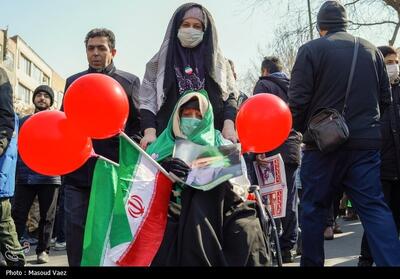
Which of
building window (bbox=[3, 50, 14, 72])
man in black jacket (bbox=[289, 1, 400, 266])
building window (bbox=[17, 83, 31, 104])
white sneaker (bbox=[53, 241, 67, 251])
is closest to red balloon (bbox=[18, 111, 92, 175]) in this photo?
man in black jacket (bbox=[289, 1, 400, 266])

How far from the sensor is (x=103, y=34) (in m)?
3.83

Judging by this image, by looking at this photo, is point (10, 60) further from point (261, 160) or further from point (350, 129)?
point (350, 129)

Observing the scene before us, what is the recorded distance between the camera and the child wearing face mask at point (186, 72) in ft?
11.6

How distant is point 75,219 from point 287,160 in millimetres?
2457

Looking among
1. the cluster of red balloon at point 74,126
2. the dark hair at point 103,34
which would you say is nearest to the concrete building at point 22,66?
the dark hair at point 103,34

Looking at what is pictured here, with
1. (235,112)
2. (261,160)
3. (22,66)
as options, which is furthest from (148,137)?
(22,66)

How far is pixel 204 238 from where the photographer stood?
2529 mm

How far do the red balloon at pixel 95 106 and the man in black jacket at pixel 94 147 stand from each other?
76 cm

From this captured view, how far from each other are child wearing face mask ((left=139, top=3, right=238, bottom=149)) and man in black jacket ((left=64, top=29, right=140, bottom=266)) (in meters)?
0.17

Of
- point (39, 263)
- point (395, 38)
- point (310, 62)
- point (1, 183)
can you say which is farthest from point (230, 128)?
point (395, 38)

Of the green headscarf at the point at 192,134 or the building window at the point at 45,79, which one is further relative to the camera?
the building window at the point at 45,79

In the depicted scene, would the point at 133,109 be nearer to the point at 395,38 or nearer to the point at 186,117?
the point at 186,117

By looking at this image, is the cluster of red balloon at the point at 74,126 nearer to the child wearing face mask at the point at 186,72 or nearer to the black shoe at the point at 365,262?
the child wearing face mask at the point at 186,72

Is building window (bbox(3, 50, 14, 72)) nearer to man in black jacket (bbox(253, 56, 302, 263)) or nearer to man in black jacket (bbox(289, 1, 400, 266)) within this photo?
man in black jacket (bbox(253, 56, 302, 263))
